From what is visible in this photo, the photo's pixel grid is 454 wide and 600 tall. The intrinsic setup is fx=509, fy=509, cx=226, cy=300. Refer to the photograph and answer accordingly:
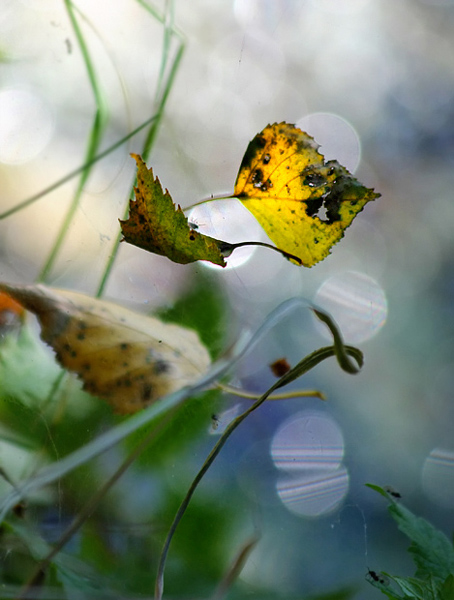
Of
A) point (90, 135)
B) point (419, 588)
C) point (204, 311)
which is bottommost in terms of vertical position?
point (419, 588)

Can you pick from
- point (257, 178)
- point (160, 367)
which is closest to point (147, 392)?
point (160, 367)

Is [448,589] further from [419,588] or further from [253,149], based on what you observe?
[253,149]

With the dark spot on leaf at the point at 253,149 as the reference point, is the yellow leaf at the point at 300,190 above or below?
below

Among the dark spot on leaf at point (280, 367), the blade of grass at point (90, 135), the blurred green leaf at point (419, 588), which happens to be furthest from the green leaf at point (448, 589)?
the blade of grass at point (90, 135)

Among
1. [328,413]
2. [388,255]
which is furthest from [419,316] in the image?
[328,413]

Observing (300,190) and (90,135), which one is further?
(90,135)

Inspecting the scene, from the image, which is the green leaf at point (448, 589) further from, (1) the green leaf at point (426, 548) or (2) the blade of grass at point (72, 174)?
(2) the blade of grass at point (72, 174)

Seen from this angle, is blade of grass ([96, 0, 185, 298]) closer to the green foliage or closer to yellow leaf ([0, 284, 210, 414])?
yellow leaf ([0, 284, 210, 414])
